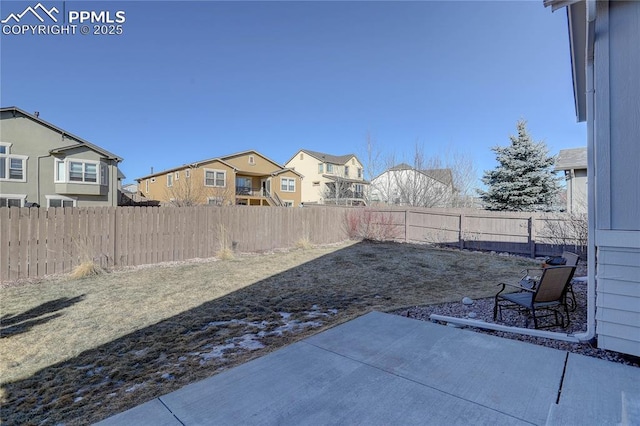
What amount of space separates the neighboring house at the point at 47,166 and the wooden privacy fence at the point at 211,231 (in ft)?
53.9

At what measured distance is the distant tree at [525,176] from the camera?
1527cm

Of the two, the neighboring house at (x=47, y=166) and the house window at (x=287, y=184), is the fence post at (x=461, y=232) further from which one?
the house window at (x=287, y=184)

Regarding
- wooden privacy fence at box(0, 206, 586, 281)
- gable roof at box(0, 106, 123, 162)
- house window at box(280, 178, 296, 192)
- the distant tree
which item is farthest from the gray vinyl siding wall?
house window at box(280, 178, 296, 192)

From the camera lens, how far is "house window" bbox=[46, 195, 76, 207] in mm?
20438

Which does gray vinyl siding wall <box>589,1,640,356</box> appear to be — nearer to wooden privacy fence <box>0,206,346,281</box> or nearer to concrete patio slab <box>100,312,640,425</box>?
concrete patio slab <box>100,312,640,425</box>

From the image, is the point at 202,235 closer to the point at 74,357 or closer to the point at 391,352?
the point at 74,357

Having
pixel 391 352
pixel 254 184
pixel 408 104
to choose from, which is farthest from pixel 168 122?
pixel 391 352

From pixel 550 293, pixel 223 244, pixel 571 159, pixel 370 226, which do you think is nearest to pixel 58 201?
pixel 223 244

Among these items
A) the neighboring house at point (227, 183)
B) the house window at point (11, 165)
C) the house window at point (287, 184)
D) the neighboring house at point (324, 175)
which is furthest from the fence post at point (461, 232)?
the neighboring house at point (324, 175)

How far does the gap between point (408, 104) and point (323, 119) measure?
7815 millimetres

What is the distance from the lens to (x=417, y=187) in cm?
2130

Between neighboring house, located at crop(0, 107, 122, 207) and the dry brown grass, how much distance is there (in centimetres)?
1749

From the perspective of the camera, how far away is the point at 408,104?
18047mm
